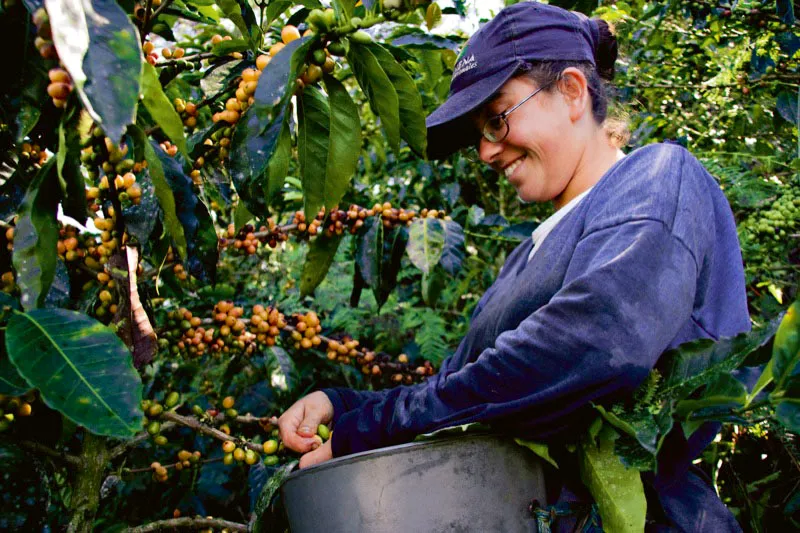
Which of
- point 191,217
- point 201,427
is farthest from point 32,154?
point 201,427

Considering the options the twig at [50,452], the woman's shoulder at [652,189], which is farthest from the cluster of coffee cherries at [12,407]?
the woman's shoulder at [652,189]

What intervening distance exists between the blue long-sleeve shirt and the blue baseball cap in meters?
0.38

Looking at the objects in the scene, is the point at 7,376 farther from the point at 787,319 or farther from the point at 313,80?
the point at 787,319

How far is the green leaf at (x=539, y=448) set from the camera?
1.20 meters

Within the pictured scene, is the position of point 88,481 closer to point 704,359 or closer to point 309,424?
point 309,424

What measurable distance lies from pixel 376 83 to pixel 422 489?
0.70 meters

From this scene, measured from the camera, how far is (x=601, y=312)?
1.14 metres

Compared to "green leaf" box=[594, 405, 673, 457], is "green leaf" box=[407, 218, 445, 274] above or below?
below

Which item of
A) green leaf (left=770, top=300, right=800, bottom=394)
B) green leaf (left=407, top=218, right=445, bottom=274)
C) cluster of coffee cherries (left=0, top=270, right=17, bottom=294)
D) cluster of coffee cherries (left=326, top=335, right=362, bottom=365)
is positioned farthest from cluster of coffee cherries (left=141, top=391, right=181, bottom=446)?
green leaf (left=770, top=300, right=800, bottom=394)

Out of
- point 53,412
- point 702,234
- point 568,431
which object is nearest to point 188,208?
point 53,412

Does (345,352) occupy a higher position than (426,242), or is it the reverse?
(426,242)

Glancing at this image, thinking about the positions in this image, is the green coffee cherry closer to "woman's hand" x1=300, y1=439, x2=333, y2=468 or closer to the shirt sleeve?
"woman's hand" x1=300, y1=439, x2=333, y2=468

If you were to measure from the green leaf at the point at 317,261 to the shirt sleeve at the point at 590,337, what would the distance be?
2.94 feet

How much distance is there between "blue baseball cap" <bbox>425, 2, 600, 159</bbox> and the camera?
5.23ft
